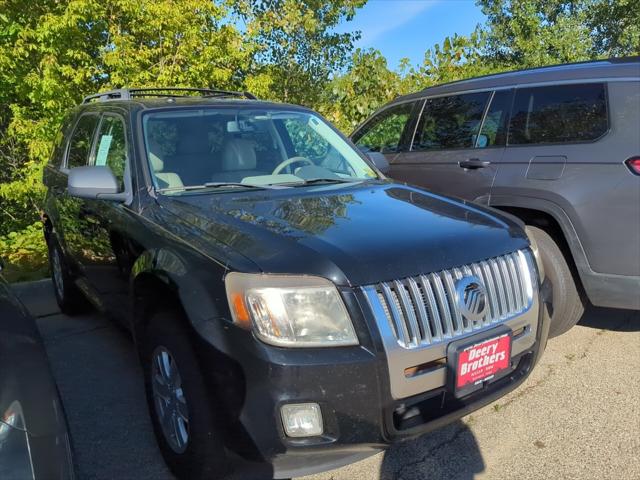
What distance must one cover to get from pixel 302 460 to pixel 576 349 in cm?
273

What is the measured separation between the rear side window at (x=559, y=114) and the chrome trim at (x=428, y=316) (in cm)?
178

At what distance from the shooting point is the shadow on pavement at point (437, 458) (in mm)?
2596

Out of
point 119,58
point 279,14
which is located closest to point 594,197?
point 119,58

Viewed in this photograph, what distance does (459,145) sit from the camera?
4695 mm

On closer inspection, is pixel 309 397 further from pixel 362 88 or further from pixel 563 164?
pixel 362 88

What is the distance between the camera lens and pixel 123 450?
287 centimetres

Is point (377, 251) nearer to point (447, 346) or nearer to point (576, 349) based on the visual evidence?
point (447, 346)

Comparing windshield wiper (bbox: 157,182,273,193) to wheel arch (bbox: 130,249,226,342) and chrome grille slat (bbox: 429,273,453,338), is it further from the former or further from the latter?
chrome grille slat (bbox: 429,273,453,338)

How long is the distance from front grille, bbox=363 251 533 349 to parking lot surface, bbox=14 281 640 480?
807 millimetres

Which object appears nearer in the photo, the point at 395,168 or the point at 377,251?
the point at 377,251

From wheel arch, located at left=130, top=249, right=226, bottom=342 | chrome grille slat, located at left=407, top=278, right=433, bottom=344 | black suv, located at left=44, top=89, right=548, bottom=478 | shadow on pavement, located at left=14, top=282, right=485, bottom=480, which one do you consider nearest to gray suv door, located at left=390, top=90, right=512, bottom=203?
black suv, located at left=44, top=89, right=548, bottom=478

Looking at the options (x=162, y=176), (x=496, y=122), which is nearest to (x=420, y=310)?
(x=162, y=176)

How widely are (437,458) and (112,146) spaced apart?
8.69 ft

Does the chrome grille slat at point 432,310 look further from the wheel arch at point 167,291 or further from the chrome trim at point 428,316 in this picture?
the wheel arch at point 167,291
